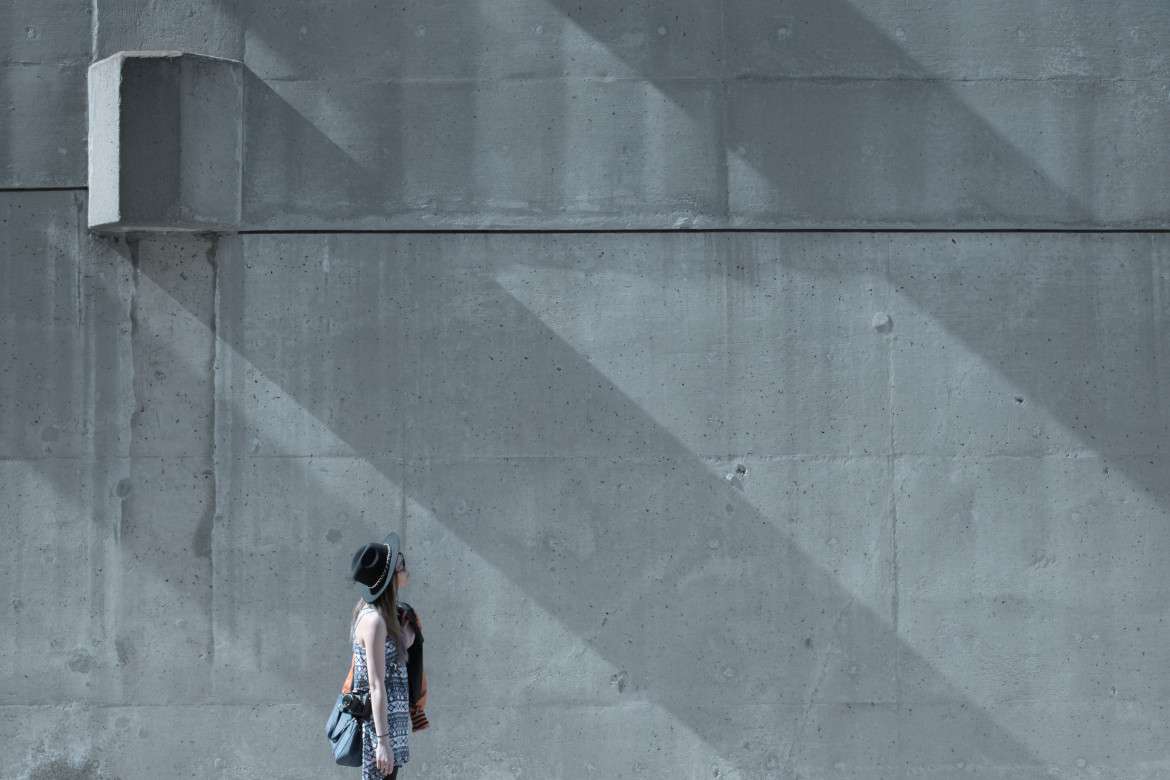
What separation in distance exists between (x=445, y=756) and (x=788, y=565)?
220 cm

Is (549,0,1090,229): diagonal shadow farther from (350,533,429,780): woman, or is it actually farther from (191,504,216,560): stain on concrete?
Answer: (191,504,216,560): stain on concrete

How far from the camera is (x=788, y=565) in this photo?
563 cm

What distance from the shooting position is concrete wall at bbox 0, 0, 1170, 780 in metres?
5.59

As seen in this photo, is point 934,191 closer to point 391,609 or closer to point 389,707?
point 391,609

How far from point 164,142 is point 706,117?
305 cm

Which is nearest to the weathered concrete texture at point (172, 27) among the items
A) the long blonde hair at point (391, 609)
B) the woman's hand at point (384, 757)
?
the long blonde hair at point (391, 609)

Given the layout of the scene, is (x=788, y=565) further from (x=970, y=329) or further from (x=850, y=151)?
(x=850, y=151)

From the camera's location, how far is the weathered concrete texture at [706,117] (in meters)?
5.70

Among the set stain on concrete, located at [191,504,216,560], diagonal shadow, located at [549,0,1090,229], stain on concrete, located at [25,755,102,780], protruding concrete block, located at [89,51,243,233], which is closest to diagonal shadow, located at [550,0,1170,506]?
diagonal shadow, located at [549,0,1090,229]

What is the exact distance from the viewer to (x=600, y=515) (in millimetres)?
5629

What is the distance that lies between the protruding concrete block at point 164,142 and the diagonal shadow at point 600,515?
32cm

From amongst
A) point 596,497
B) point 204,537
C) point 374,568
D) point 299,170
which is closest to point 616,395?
point 596,497

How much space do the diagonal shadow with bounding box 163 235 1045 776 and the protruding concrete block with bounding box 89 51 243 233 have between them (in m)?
0.32

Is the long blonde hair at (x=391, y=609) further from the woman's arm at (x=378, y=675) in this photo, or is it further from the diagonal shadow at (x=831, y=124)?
the diagonal shadow at (x=831, y=124)
